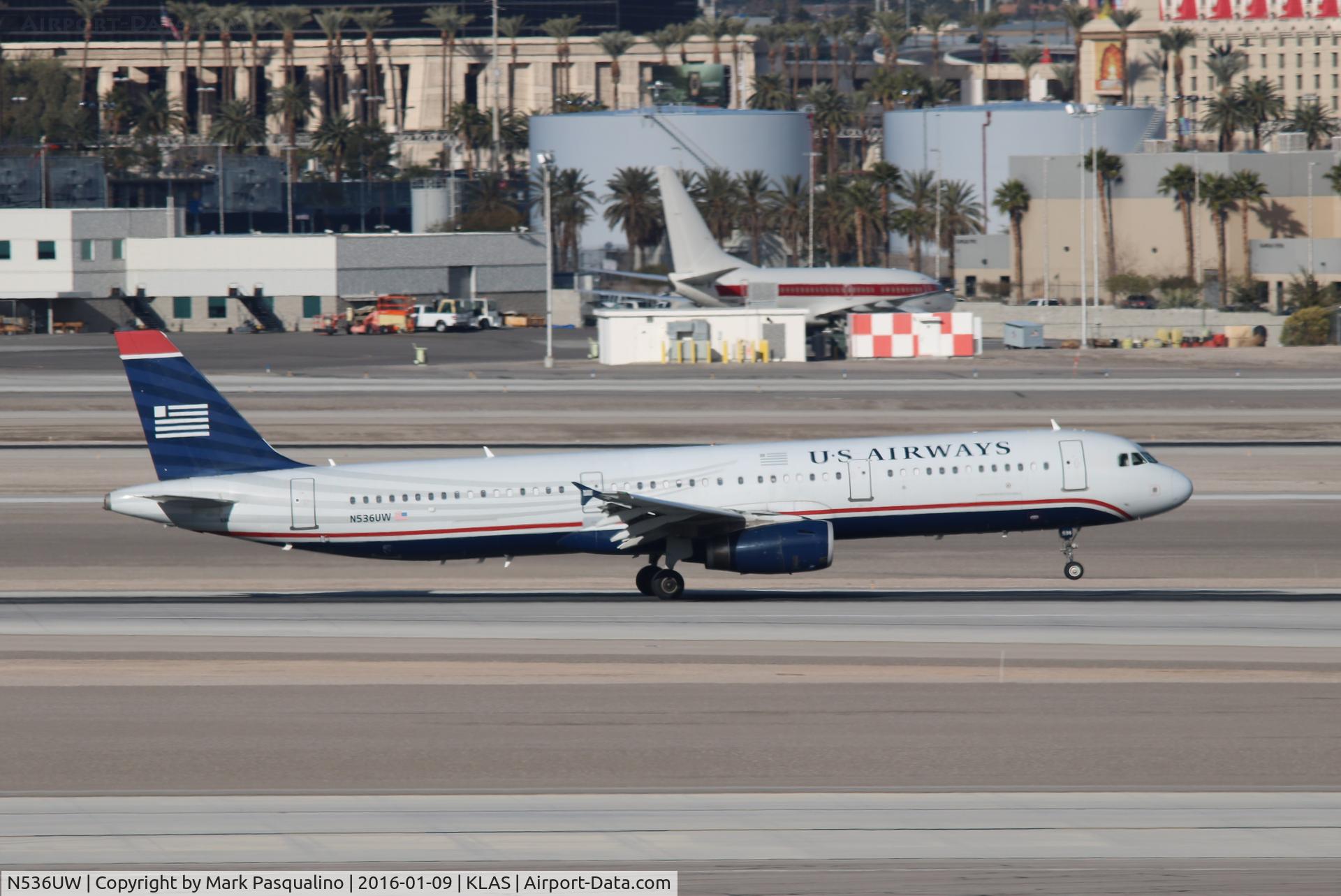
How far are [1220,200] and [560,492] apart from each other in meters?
115

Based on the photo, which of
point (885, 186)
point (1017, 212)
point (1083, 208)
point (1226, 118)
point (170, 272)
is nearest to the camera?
point (1083, 208)

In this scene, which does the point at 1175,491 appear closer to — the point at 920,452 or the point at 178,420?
the point at 920,452

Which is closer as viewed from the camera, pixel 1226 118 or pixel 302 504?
pixel 302 504

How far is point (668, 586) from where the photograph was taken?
124ft

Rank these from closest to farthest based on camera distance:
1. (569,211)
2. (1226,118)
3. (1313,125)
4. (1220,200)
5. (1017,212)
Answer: (1220,200)
(1017,212)
(1313,125)
(569,211)
(1226,118)

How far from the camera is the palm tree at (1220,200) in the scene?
13925 centimetres

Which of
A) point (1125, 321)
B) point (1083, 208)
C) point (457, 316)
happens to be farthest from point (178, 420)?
point (1125, 321)

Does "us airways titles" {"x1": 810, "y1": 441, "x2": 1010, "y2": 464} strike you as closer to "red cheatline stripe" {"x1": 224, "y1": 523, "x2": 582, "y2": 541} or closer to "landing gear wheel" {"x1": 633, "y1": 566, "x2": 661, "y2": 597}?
"landing gear wheel" {"x1": 633, "y1": 566, "x2": 661, "y2": 597}

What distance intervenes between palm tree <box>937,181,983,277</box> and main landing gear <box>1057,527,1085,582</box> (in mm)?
135744

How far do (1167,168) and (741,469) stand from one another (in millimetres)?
117844

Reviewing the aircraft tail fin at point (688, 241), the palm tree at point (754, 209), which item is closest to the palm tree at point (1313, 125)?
the palm tree at point (754, 209)

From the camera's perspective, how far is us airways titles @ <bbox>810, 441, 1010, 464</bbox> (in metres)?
37.9

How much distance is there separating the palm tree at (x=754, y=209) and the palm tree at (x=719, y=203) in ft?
2.59

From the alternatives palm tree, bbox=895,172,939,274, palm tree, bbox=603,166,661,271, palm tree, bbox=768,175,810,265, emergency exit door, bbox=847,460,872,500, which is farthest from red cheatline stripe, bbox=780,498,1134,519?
palm tree, bbox=603,166,661,271
